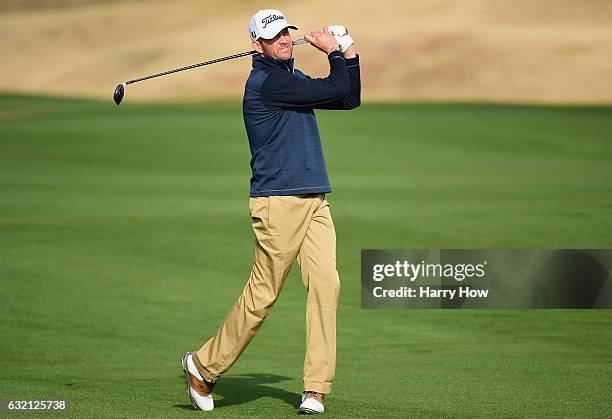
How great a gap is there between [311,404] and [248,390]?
3.85 ft

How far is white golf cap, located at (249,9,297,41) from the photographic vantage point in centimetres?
784

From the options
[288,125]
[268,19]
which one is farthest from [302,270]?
[268,19]

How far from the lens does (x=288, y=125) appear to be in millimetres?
7867

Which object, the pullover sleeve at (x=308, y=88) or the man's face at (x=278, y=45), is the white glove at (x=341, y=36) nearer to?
the pullover sleeve at (x=308, y=88)

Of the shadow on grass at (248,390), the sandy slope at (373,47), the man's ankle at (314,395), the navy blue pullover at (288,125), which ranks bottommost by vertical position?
the shadow on grass at (248,390)

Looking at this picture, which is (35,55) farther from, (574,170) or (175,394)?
(175,394)

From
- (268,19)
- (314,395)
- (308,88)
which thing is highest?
(268,19)

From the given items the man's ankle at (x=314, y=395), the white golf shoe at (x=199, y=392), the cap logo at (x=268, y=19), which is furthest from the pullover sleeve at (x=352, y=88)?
the white golf shoe at (x=199, y=392)

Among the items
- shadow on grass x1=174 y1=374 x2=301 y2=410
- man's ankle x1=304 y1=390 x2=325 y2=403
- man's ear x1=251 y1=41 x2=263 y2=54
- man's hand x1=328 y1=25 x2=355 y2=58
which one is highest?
man's hand x1=328 y1=25 x2=355 y2=58

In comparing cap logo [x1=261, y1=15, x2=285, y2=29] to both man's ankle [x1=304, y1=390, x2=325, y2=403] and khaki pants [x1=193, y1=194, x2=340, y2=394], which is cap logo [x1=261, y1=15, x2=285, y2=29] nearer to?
khaki pants [x1=193, y1=194, x2=340, y2=394]

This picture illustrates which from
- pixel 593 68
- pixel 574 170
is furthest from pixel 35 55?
pixel 574 170

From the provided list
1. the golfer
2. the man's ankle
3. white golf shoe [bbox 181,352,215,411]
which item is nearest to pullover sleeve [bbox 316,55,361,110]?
the golfer

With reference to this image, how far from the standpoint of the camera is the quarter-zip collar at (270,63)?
7977 mm

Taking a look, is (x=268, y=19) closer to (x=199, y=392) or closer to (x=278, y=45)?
(x=278, y=45)
